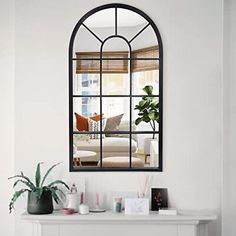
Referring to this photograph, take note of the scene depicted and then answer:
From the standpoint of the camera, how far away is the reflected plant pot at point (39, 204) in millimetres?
4395

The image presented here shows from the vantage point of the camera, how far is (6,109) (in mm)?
4699

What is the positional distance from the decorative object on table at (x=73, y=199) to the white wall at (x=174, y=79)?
330 mm

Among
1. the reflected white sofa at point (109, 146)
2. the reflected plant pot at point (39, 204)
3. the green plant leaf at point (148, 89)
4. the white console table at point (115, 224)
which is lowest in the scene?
the white console table at point (115, 224)

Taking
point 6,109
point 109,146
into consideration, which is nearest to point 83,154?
point 109,146

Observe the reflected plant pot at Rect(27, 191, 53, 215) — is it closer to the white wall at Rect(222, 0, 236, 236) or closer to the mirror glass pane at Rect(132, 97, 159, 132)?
the mirror glass pane at Rect(132, 97, 159, 132)

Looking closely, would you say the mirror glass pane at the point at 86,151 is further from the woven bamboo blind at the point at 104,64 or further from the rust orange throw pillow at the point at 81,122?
the woven bamboo blind at the point at 104,64

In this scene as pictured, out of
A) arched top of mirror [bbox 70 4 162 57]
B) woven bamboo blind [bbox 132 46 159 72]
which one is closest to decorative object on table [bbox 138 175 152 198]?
woven bamboo blind [bbox 132 46 159 72]

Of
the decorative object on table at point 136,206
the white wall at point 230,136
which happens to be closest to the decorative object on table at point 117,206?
the decorative object on table at point 136,206

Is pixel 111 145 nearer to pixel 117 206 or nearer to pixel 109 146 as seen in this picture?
pixel 109 146

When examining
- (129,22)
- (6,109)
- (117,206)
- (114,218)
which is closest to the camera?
(114,218)

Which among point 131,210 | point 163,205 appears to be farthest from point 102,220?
point 163,205

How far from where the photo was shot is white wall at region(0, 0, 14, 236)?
4.70 m

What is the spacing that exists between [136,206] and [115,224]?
0.71 ft

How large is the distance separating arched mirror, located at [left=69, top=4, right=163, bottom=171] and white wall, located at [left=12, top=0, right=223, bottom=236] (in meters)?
0.07
